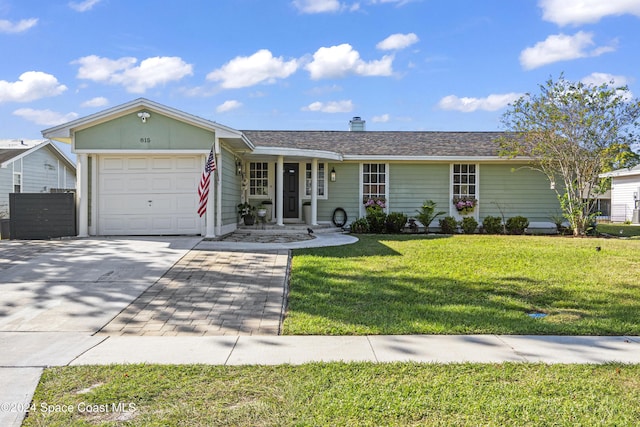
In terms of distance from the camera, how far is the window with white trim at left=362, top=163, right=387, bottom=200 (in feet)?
51.7

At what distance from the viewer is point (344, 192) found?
15.7 m

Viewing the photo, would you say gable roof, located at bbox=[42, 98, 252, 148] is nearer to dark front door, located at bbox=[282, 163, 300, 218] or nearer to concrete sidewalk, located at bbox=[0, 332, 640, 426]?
dark front door, located at bbox=[282, 163, 300, 218]

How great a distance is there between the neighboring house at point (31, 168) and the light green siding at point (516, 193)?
17461 mm

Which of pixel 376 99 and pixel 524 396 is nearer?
pixel 524 396

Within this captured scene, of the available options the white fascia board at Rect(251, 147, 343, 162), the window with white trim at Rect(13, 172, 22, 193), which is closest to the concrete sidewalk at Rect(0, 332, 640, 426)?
the white fascia board at Rect(251, 147, 343, 162)

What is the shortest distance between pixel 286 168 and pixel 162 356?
39.0 feet

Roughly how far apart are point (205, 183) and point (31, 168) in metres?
16.4

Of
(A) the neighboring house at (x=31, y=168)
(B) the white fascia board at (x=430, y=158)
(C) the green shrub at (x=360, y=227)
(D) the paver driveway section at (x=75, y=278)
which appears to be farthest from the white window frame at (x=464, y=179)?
(A) the neighboring house at (x=31, y=168)

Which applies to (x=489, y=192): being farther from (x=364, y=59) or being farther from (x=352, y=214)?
(x=364, y=59)

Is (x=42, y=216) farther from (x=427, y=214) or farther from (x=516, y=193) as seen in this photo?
(x=516, y=193)

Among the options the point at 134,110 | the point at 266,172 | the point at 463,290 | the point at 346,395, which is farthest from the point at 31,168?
the point at 346,395

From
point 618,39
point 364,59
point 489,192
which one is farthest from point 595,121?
point 364,59

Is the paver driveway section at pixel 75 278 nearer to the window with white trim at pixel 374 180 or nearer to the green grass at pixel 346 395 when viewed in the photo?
the green grass at pixel 346 395

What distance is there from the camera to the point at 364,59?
16078 mm
